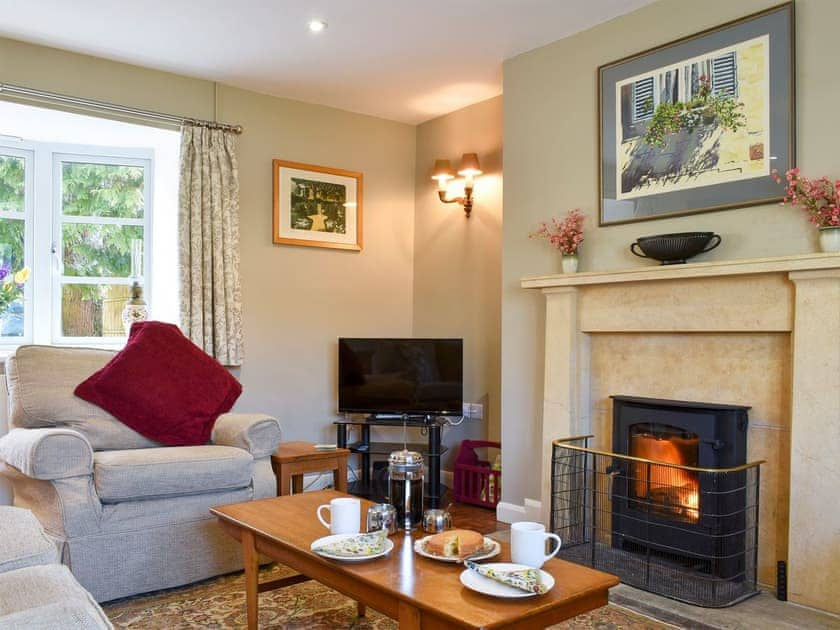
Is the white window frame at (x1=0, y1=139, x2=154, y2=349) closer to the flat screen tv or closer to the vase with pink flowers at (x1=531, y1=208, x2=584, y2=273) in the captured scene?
the flat screen tv

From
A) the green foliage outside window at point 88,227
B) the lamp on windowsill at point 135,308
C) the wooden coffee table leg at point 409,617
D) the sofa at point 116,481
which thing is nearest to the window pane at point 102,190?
the green foliage outside window at point 88,227

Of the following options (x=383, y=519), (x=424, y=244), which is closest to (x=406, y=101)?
(x=424, y=244)

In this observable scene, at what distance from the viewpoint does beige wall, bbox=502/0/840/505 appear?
108 inches

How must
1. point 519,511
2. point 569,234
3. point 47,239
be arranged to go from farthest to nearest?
point 47,239
point 519,511
point 569,234

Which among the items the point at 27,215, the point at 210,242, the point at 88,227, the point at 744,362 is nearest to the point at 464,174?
the point at 210,242

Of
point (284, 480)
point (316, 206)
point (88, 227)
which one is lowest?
point (284, 480)

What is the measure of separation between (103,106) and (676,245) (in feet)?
9.93

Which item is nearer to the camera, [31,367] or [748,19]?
[748,19]

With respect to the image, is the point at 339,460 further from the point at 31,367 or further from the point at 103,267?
the point at 103,267

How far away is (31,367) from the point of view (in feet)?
10.5

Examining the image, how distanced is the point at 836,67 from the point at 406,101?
2624 millimetres

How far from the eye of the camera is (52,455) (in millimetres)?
2619

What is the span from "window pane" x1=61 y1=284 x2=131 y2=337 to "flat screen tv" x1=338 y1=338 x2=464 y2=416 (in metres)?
1.35

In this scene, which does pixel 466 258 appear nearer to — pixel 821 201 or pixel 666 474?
pixel 666 474
